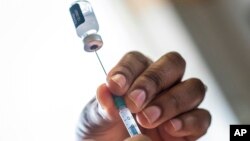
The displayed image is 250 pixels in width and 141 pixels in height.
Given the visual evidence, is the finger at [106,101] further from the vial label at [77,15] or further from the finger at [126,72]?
the vial label at [77,15]

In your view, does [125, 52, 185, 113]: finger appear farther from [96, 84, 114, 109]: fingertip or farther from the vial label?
the vial label

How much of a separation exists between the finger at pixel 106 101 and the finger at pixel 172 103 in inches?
3.3

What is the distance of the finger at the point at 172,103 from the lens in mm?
830

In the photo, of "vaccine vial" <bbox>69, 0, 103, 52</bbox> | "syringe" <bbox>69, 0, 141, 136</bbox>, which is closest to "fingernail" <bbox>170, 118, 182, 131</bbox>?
"syringe" <bbox>69, 0, 141, 136</bbox>

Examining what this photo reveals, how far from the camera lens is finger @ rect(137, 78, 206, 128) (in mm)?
830

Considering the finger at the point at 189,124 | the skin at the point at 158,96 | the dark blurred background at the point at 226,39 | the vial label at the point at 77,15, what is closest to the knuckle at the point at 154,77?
the skin at the point at 158,96

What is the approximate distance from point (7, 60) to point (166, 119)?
26.6 inches

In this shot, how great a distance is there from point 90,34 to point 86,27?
0.03 metres

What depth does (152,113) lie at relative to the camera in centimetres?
82

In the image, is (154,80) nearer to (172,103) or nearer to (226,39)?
(172,103)

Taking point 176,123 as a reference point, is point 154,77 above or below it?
above

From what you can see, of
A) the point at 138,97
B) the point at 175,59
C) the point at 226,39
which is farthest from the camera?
the point at 226,39

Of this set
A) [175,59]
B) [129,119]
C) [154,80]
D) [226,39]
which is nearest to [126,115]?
[129,119]

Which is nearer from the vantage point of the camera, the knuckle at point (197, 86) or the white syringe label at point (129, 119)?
the white syringe label at point (129, 119)
